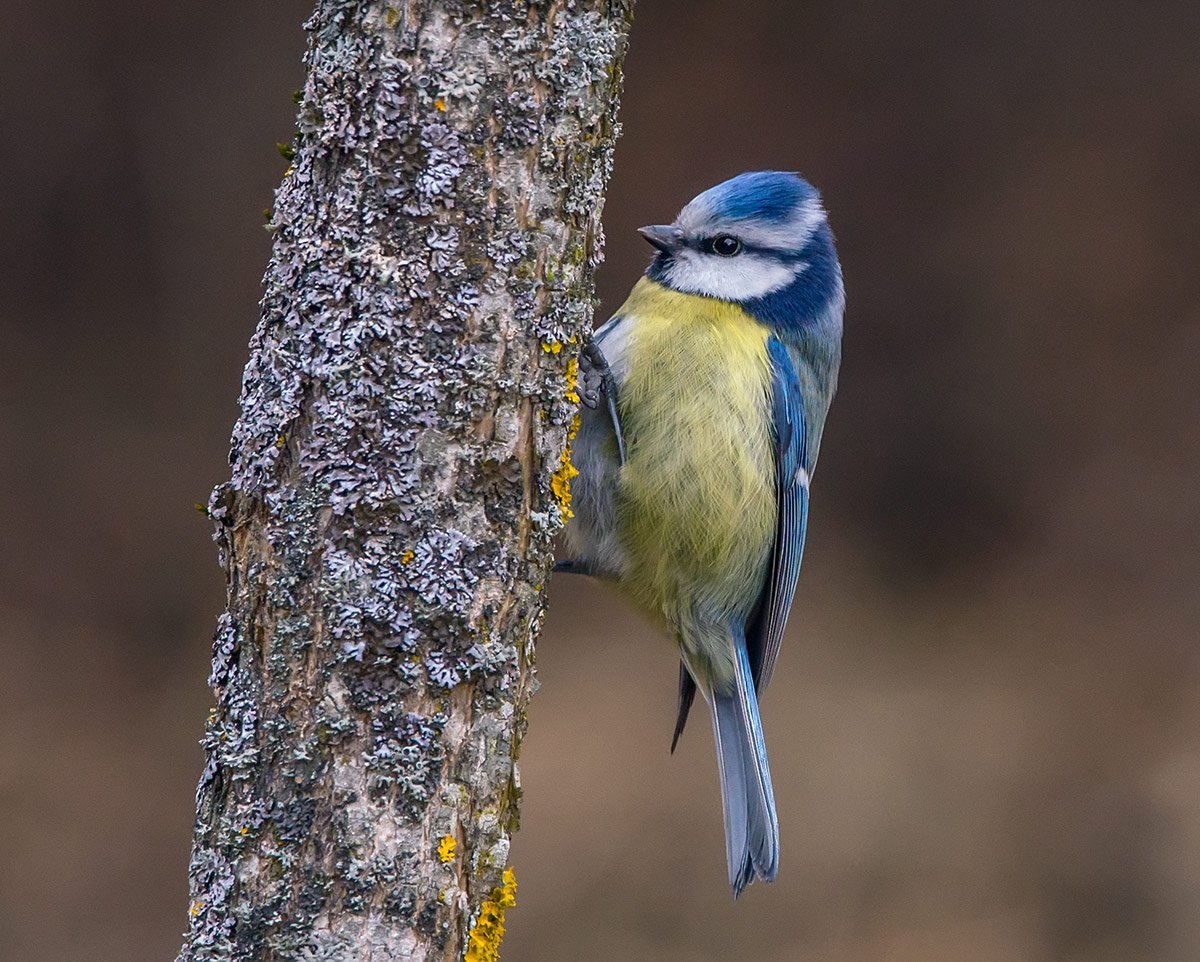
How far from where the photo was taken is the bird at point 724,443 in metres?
2.47

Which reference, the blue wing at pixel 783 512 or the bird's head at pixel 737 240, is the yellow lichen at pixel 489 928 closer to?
the blue wing at pixel 783 512

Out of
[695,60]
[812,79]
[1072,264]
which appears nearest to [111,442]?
[695,60]

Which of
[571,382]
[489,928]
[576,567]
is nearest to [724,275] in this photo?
[576,567]

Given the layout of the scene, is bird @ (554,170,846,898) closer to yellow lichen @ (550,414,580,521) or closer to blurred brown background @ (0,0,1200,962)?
yellow lichen @ (550,414,580,521)

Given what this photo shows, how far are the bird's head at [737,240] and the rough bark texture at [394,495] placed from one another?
0.88m

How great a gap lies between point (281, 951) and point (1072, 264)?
3.82 meters

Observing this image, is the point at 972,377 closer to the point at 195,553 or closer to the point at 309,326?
the point at 195,553

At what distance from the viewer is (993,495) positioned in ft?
15.2

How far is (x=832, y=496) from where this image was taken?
475cm

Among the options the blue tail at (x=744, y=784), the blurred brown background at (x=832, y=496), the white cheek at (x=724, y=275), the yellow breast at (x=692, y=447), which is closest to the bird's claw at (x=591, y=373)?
the yellow breast at (x=692, y=447)

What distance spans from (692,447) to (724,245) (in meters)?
0.43

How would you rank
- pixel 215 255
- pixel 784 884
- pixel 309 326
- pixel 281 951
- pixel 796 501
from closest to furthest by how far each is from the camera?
pixel 281 951
pixel 309 326
pixel 796 501
pixel 784 884
pixel 215 255

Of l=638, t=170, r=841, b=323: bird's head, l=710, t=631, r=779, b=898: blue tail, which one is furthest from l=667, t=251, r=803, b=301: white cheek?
l=710, t=631, r=779, b=898: blue tail

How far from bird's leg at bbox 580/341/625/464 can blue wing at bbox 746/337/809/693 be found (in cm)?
34
